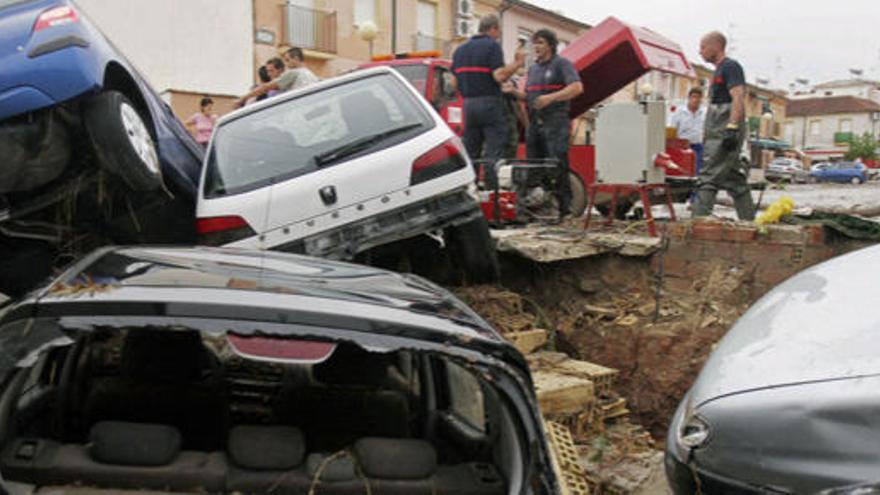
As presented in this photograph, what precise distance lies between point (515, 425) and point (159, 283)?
0.95 m

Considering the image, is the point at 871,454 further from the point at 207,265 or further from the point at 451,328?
the point at 207,265

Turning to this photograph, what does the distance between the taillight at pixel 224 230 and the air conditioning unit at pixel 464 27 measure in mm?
21984

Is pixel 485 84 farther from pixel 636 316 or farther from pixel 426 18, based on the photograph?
pixel 426 18

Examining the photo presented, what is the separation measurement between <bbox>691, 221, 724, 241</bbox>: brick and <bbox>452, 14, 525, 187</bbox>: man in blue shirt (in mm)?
2010

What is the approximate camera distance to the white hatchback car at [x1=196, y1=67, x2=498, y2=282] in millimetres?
4508

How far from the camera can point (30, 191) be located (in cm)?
404

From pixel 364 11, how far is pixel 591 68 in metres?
18.5

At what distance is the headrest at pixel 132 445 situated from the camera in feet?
6.10

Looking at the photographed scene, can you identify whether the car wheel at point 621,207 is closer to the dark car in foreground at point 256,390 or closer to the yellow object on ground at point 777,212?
the yellow object on ground at point 777,212

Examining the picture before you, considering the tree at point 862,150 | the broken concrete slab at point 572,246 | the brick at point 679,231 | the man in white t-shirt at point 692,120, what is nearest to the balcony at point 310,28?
the man in white t-shirt at point 692,120

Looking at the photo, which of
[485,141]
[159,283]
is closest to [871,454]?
[159,283]

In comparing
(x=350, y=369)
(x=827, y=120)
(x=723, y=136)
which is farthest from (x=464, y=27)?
(x=827, y=120)

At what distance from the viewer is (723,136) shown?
6.95 meters

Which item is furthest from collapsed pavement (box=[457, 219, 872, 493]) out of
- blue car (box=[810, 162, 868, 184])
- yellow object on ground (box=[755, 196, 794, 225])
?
blue car (box=[810, 162, 868, 184])
